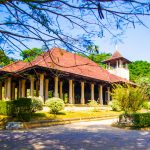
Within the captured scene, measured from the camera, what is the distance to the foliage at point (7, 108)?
21.2 meters

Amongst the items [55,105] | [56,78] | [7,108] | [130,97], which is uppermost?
[56,78]

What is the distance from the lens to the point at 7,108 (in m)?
21.7

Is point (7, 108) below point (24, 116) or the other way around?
the other way around

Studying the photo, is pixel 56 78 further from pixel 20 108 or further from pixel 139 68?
pixel 139 68

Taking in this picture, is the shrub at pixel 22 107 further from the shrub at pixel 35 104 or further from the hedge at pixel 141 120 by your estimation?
the hedge at pixel 141 120

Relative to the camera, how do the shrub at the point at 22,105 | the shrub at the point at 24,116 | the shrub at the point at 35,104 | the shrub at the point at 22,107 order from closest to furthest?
the shrub at the point at 24,116 → the shrub at the point at 22,107 → the shrub at the point at 22,105 → the shrub at the point at 35,104

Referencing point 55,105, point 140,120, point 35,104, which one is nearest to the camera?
point 140,120

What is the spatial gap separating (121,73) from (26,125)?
31.6 metres

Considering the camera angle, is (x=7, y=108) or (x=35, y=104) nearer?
(x=7, y=108)

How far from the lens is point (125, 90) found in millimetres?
22016

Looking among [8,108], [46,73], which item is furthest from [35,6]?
[46,73]

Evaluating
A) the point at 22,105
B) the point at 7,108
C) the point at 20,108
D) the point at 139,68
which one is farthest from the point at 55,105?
the point at 139,68

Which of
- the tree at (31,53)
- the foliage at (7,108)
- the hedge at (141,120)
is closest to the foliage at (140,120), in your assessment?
the hedge at (141,120)

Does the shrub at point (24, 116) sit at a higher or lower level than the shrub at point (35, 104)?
lower
